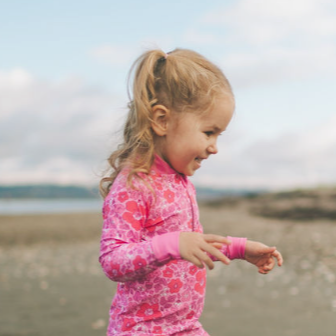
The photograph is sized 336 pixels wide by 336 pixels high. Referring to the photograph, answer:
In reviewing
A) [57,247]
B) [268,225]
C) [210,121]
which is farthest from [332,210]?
[210,121]

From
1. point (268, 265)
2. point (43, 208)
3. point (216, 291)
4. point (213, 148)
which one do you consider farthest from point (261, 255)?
point (43, 208)

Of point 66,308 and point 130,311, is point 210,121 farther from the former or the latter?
point 66,308

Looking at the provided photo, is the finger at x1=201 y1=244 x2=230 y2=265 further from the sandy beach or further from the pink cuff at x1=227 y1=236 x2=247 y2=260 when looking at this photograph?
the sandy beach

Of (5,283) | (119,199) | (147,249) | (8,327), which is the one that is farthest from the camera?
(5,283)

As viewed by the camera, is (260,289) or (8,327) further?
(260,289)

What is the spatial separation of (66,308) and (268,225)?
11.3 m

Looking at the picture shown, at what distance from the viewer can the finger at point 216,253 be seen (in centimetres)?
193

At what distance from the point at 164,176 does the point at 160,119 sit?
27 cm

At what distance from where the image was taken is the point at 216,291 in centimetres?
815

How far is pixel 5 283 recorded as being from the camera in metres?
9.20

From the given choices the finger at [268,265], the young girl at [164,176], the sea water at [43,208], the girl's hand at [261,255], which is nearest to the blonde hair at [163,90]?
the young girl at [164,176]

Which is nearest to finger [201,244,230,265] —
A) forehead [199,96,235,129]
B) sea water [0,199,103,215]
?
forehead [199,96,235,129]

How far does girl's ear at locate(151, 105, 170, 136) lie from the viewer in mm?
2418

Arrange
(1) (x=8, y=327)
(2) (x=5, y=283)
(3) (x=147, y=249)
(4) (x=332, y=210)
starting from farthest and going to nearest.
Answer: (4) (x=332, y=210)
(2) (x=5, y=283)
(1) (x=8, y=327)
(3) (x=147, y=249)
